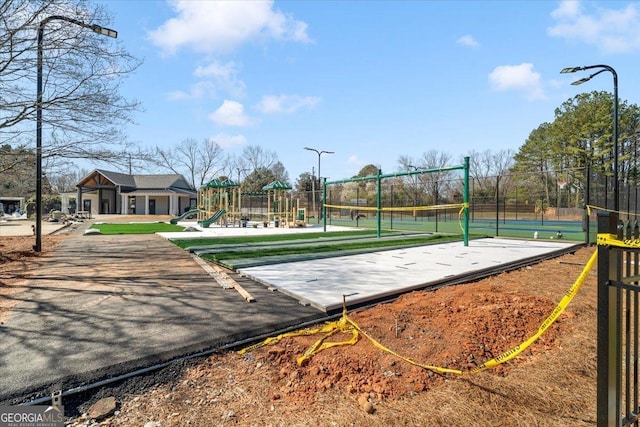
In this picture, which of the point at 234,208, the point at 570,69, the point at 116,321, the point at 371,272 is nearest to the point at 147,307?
the point at 116,321

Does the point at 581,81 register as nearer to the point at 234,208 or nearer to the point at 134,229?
the point at 234,208

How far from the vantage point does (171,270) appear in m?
6.96

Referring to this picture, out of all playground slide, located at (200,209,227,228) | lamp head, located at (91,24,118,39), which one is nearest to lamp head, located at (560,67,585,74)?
lamp head, located at (91,24,118,39)

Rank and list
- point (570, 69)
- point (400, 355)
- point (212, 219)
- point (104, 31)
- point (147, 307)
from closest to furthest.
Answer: point (400, 355) < point (147, 307) < point (104, 31) < point (570, 69) < point (212, 219)

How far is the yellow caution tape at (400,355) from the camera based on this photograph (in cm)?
262

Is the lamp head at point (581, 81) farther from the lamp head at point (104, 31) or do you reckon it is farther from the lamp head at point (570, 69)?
the lamp head at point (104, 31)

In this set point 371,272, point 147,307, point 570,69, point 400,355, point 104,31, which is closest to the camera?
point 400,355

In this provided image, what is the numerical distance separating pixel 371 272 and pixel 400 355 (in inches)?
136

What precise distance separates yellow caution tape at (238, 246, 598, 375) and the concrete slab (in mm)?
558

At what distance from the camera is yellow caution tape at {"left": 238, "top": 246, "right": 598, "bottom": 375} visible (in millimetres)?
2621

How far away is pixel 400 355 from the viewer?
311 centimetres

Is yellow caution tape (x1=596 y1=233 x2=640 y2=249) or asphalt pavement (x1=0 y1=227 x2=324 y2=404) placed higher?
yellow caution tape (x1=596 y1=233 x2=640 y2=249)

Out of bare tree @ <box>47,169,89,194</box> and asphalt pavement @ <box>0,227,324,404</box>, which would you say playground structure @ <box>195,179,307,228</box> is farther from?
asphalt pavement @ <box>0,227,324,404</box>

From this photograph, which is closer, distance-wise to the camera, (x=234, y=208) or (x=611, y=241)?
(x=611, y=241)
